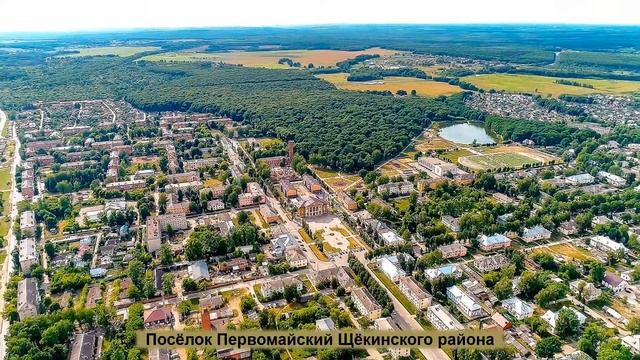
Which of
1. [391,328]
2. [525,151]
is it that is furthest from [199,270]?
[525,151]

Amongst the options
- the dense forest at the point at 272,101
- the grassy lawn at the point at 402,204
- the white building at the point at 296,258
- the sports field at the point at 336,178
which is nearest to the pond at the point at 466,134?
the dense forest at the point at 272,101

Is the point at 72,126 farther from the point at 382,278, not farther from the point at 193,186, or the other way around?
the point at 382,278

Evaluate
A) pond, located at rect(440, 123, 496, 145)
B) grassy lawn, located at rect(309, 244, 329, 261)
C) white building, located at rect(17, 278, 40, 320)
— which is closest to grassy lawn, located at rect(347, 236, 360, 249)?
grassy lawn, located at rect(309, 244, 329, 261)

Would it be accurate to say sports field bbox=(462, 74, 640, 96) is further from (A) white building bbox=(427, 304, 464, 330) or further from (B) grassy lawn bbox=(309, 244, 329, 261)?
(A) white building bbox=(427, 304, 464, 330)

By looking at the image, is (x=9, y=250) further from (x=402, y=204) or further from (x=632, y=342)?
(x=632, y=342)

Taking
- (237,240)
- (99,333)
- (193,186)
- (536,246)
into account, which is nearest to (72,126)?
(193,186)

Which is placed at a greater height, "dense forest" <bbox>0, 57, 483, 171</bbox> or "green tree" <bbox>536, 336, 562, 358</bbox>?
"dense forest" <bbox>0, 57, 483, 171</bbox>
